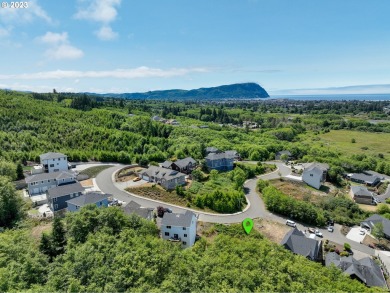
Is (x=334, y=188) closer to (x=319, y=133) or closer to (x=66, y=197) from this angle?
(x=66, y=197)

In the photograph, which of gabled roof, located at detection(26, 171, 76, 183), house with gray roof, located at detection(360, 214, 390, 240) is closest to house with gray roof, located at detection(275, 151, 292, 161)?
house with gray roof, located at detection(360, 214, 390, 240)

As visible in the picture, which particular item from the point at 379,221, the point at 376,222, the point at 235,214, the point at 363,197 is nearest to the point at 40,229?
the point at 235,214

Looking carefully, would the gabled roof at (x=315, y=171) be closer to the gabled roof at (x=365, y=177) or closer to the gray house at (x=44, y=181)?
the gabled roof at (x=365, y=177)

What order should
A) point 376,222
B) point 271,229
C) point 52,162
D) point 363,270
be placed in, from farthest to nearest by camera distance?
1. point 52,162
2. point 376,222
3. point 271,229
4. point 363,270

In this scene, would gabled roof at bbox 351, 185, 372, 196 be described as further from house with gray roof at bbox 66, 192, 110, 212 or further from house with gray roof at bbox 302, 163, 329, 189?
house with gray roof at bbox 66, 192, 110, 212

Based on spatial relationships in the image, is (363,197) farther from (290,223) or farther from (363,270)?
(363,270)

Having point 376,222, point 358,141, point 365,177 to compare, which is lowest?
point 365,177
